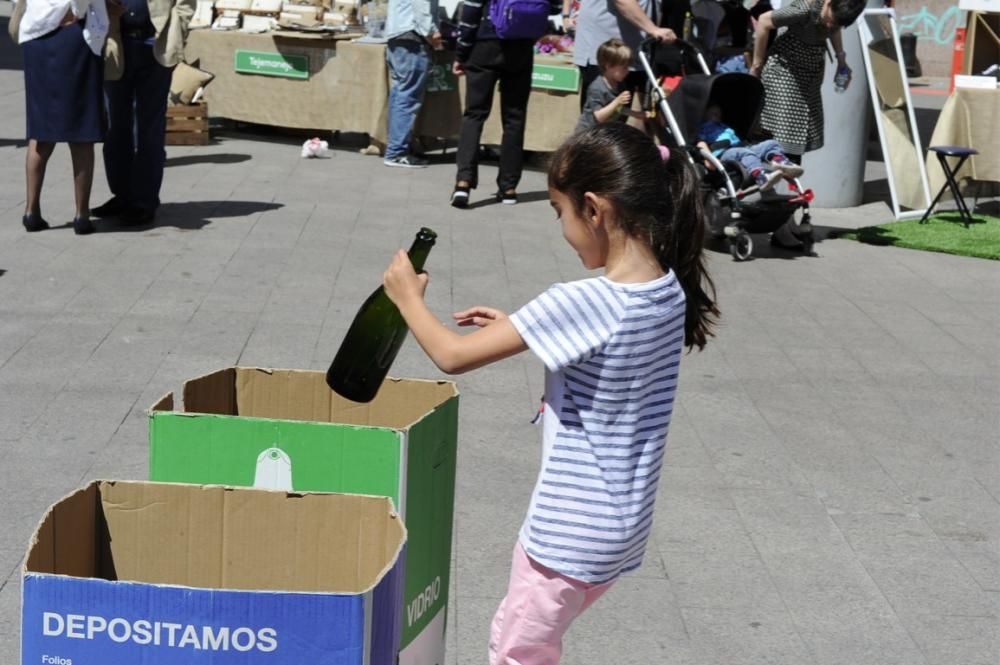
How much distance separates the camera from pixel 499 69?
34.2 feet

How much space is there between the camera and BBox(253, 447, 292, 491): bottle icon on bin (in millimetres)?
2807

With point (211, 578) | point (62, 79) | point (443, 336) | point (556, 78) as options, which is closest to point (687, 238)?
point (443, 336)

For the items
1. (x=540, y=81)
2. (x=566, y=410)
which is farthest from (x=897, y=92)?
(x=566, y=410)

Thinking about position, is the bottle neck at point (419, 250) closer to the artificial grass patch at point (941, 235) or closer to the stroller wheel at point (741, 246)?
the stroller wheel at point (741, 246)

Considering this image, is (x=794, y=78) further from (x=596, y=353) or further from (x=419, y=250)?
(x=596, y=353)

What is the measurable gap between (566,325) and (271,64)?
1102 cm

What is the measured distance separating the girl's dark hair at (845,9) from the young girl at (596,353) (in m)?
7.11

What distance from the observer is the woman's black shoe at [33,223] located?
8.91m

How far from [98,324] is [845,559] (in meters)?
3.89

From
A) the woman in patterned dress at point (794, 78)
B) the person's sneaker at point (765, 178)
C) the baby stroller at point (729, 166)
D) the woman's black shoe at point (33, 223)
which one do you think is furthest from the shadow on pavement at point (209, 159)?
the person's sneaker at point (765, 178)

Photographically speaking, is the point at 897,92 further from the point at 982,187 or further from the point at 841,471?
the point at 841,471

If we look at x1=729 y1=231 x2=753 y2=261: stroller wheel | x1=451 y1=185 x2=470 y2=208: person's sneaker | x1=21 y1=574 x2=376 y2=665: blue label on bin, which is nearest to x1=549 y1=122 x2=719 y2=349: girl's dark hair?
x1=21 y1=574 x2=376 y2=665: blue label on bin

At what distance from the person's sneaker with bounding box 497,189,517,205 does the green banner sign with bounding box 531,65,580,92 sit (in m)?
1.60

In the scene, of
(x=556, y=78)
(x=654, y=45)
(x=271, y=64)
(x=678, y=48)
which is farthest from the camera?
(x=271, y=64)
